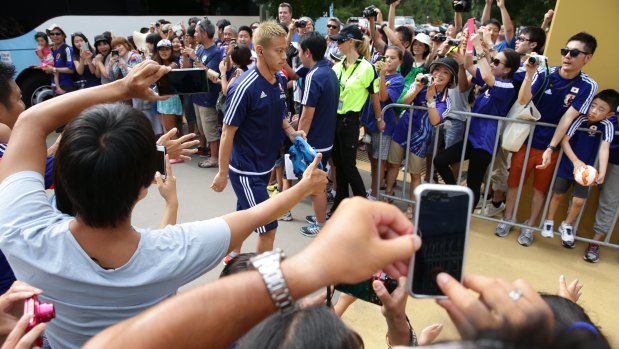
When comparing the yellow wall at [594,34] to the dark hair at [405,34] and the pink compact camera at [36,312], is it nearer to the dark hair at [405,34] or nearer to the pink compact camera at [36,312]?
the dark hair at [405,34]

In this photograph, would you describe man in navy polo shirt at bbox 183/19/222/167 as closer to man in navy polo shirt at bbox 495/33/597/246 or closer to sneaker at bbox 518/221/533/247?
man in navy polo shirt at bbox 495/33/597/246

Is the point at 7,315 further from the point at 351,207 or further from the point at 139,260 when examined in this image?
the point at 351,207

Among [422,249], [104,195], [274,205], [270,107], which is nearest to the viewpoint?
[422,249]

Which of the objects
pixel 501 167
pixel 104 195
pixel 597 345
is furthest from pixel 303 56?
pixel 597 345

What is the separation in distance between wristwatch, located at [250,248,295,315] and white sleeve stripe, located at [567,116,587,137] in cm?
376

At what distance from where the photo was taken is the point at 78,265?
3.90 feet

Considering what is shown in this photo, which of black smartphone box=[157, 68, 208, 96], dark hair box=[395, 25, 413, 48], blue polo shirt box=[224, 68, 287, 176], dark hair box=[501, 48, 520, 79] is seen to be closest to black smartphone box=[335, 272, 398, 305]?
black smartphone box=[157, 68, 208, 96]

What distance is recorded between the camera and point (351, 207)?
93 cm

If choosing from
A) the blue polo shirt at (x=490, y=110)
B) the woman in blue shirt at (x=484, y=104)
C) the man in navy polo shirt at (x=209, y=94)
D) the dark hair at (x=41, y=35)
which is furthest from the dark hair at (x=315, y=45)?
the dark hair at (x=41, y=35)

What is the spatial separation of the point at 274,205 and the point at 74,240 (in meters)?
0.65

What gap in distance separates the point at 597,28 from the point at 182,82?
12.7 feet

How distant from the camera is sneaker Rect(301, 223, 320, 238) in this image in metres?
4.43

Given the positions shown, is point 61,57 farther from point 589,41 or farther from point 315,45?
point 589,41

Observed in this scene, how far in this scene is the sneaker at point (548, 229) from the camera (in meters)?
4.09
